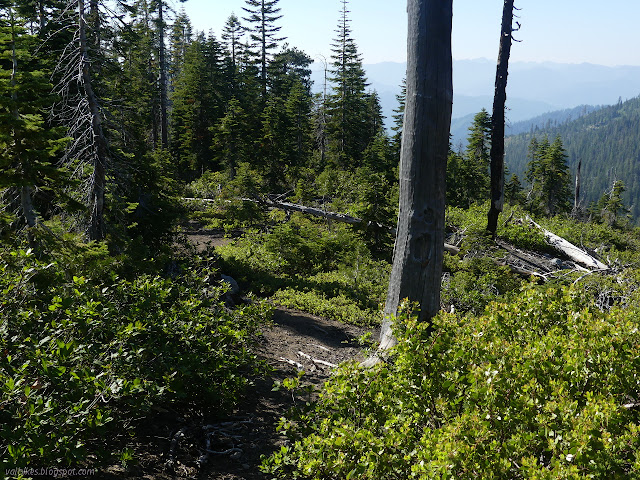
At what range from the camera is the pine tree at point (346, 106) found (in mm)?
32306

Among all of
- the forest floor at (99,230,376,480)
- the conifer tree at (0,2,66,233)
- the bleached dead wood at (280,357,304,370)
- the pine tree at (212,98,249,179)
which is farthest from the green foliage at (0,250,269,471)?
the pine tree at (212,98,249,179)

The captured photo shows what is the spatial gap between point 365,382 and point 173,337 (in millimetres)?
1882

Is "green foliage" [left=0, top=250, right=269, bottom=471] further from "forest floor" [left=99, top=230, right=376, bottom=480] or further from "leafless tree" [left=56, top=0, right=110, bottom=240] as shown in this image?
"leafless tree" [left=56, top=0, right=110, bottom=240]

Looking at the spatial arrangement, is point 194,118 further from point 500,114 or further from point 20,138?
point 20,138

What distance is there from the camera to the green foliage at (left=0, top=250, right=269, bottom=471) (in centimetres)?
240

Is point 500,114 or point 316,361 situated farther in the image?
point 500,114

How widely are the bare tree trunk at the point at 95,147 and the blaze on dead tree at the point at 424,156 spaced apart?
5620 mm

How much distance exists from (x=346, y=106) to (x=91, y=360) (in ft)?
106

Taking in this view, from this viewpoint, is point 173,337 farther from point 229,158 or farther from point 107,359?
point 229,158

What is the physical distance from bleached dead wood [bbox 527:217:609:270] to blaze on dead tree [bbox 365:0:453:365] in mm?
8487

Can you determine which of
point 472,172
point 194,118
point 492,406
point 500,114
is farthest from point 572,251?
point 194,118

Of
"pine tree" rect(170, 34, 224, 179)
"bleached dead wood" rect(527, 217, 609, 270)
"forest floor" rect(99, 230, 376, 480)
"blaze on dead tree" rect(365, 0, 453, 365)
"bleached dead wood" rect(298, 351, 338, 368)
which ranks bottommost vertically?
"bleached dead wood" rect(298, 351, 338, 368)

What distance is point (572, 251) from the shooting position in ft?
40.9

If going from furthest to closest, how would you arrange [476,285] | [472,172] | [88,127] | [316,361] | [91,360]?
[472,172] < [476,285] < [88,127] < [316,361] < [91,360]
